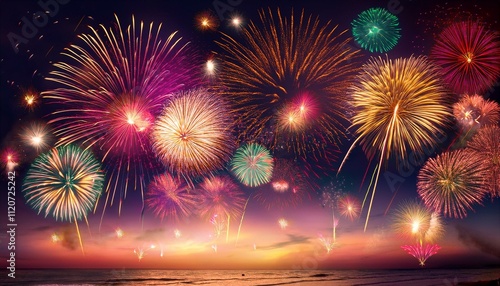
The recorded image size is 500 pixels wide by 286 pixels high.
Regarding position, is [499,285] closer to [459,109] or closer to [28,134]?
[459,109]

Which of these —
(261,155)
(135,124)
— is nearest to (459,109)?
(261,155)

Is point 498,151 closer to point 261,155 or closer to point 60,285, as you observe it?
point 261,155

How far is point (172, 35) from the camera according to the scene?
19953 millimetres

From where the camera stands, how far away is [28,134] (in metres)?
20.2

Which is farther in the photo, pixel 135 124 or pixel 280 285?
pixel 280 285

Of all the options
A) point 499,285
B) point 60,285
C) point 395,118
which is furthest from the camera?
point 60,285

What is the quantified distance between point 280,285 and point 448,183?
2183 inches

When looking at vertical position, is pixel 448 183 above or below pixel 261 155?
below

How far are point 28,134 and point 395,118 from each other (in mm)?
20198

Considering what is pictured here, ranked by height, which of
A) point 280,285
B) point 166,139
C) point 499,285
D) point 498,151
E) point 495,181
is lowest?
point 280,285

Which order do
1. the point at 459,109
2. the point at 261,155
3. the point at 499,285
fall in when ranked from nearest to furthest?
the point at 459,109 < the point at 261,155 < the point at 499,285

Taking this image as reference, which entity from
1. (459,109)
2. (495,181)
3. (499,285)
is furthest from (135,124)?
(499,285)

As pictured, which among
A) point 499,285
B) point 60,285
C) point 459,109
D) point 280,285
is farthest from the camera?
point 60,285

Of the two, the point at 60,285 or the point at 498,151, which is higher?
the point at 498,151
